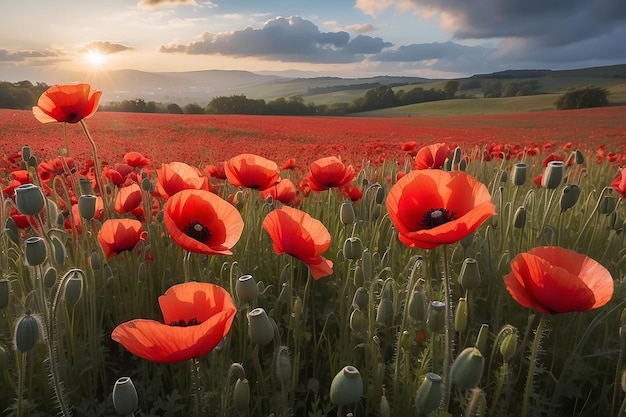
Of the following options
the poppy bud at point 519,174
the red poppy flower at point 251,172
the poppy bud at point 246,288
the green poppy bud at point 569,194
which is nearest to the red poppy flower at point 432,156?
the poppy bud at point 519,174

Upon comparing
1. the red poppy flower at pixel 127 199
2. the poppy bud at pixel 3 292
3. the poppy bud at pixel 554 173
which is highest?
the poppy bud at pixel 554 173

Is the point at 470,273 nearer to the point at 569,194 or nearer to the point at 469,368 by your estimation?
the point at 469,368

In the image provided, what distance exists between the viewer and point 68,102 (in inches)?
94.0

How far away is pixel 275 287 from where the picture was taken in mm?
2617

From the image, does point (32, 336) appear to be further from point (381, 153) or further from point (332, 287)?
point (381, 153)

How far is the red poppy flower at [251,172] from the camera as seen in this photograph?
2350 mm

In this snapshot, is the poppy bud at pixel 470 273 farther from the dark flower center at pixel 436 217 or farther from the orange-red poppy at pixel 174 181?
the orange-red poppy at pixel 174 181

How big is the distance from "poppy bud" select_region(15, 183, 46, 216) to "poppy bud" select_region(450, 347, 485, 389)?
1.29 metres

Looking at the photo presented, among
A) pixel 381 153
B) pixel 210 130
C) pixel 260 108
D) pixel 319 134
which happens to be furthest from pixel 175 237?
pixel 260 108

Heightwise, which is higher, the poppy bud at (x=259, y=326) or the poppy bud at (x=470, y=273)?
the poppy bud at (x=470, y=273)

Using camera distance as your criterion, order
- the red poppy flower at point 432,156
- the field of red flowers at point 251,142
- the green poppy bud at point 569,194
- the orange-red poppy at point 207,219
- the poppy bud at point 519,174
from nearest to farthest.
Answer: the orange-red poppy at point 207,219, the green poppy bud at point 569,194, the poppy bud at point 519,174, the red poppy flower at point 432,156, the field of red flowers at point 251,142

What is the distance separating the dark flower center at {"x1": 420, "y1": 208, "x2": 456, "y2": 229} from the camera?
1466 millimetres

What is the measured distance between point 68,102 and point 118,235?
0.80 m

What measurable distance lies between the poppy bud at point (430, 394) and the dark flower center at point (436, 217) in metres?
0.50
